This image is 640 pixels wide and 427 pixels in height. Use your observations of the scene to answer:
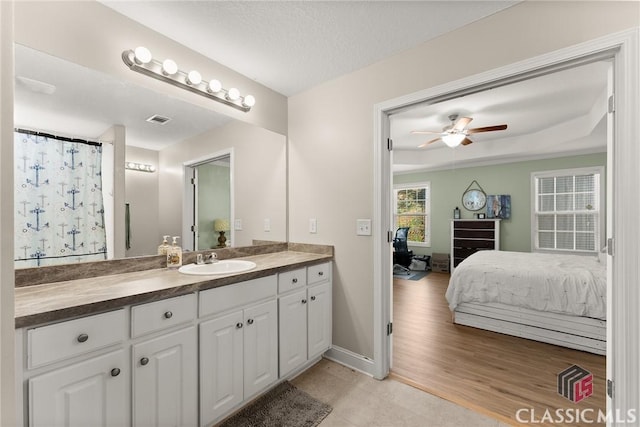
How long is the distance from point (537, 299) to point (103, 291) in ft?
11.6

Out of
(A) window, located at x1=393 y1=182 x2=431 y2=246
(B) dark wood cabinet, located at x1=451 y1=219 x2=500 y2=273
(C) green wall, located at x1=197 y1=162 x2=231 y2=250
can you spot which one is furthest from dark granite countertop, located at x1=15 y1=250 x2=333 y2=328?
(A) window, located at x1=393 y1=182 x2=431 y2=246

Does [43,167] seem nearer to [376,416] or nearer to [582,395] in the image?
[376,416]

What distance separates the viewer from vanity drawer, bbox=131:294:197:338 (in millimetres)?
1236

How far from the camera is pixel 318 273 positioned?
225 centimetres

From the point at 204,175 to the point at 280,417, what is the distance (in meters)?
1.77

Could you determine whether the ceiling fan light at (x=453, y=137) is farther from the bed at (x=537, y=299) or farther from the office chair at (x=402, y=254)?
the office chair at (x=402, y=254)

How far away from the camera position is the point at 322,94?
2.46m

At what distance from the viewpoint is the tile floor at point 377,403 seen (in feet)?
5.50

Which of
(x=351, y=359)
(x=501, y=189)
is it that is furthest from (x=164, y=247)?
(x=501, y=189)

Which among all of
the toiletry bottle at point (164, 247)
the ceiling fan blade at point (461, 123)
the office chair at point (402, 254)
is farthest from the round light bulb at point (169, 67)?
the office chair at point (402, 254)

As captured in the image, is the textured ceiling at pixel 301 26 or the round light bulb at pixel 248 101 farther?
the round light bulb at pixel 248 101

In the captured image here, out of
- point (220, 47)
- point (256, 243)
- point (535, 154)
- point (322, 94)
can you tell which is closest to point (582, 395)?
point (256, 243)

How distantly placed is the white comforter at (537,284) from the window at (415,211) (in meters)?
3.10

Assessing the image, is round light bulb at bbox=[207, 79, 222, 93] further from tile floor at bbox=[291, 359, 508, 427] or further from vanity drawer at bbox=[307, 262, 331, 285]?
tile floor at bbox=[291, 359, 508, 427]
